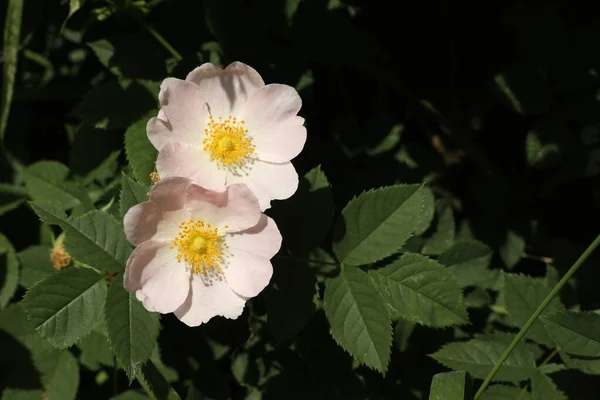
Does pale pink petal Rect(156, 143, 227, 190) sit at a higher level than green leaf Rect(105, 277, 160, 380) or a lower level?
higher

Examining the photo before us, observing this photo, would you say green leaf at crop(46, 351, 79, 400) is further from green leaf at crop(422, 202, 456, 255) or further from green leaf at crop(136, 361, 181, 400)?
green leaf at crop(422, 202, 456, 255)

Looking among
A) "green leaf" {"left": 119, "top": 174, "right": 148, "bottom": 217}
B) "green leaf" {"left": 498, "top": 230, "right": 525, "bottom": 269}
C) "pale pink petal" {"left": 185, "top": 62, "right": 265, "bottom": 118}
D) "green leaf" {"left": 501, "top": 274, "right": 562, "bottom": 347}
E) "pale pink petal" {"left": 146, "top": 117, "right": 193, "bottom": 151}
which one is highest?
"pale pink petal" {"left": 185, "top": 62, "right": 265, "bottom": 118}


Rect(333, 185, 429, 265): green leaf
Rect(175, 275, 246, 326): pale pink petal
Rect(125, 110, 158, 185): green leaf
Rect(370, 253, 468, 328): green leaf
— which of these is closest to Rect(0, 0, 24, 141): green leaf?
Rect(125, 110, 158, 185): green leaf

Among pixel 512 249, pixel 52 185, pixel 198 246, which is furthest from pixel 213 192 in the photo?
pixel 512 249

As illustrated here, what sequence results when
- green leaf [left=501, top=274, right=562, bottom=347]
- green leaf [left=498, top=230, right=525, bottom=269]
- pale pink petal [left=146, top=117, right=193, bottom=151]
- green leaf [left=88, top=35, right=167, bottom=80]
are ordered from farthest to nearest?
green leaf [left=498, top=230, right=525, bottom=269], green leaf [left=88, top=35, right=167, bottom=80], green leaf [left=501, top=274, right=562, bottom=347], pale pink petal [left=146, top=117, right=193, bottom=151]

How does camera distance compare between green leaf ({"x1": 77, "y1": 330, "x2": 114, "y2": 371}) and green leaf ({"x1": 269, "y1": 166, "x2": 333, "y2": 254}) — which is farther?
green leaf ({"x1": 77, "y1": 330, "x2": 114, "y2": 371})

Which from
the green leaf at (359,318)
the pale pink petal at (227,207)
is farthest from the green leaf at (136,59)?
the green leaf at (359,318)
